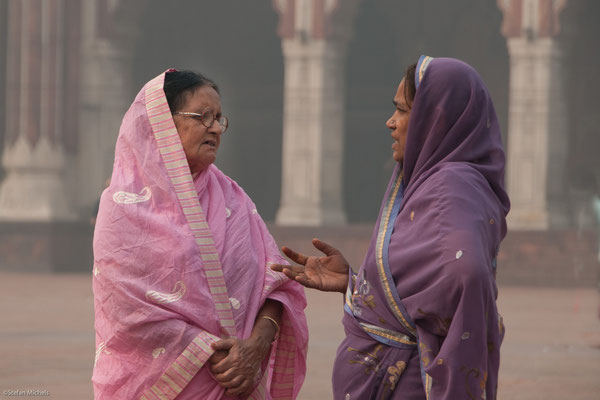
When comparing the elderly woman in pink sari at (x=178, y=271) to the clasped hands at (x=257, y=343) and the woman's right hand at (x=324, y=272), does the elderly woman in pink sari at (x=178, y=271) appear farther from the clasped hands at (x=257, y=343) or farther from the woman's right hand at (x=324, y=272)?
the woman's right hand at (x=324, y=272)

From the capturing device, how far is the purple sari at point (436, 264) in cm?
260

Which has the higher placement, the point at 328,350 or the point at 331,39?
the point at 331,39

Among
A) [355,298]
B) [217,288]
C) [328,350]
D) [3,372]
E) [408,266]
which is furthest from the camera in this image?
[328,350]

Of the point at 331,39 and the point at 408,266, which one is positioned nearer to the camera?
the point at 408,266

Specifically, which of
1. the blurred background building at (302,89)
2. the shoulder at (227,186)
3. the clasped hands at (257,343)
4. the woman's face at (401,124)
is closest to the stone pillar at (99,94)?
the blurred background building at (302,89)

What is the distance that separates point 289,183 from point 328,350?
8048mm

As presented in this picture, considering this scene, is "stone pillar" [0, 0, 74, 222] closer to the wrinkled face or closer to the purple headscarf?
the wrinkled face

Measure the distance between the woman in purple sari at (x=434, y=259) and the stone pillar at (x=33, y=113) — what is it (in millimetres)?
14076

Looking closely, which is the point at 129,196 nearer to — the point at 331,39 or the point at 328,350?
the point at 328,350

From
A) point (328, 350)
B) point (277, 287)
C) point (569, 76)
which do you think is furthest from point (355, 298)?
point (569, 76)

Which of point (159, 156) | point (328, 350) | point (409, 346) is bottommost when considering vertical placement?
point (328, 350)

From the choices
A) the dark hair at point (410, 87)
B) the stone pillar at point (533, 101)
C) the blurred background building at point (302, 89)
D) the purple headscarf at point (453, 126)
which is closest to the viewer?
the purple headscarf at point (453, 126)

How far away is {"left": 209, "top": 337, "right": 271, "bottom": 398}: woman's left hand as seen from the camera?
3119 mm

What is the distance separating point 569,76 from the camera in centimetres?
1655
